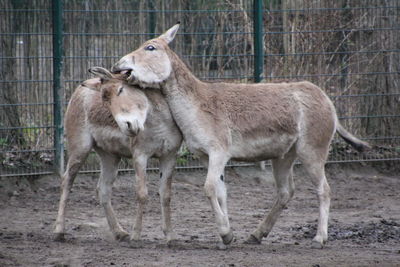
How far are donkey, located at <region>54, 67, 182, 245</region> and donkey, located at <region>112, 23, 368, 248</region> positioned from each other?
0.52ft

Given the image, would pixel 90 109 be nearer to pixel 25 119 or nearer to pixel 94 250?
pixel 94 250

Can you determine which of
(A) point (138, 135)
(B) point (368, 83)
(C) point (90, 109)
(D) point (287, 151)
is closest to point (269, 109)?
(D) point (287, 151)

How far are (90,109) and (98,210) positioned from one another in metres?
1.94

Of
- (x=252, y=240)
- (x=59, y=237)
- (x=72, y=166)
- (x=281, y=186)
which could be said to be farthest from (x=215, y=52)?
(x=59, y=237)

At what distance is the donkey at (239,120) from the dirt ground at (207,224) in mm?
464

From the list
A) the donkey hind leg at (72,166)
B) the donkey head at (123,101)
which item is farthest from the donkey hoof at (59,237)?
the donkey head at (123,101)

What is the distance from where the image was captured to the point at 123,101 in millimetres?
7285

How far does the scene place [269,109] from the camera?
778 cm

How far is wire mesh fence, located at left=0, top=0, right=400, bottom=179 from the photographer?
1048 cm

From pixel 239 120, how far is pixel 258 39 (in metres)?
3.76

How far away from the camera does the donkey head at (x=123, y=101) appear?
718 centimetres

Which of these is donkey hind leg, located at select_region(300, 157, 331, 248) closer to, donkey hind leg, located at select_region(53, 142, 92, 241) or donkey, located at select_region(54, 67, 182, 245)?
donkey, located at select_region(54, 67, 182, 245)

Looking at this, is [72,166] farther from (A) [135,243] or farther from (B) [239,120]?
(B) [239,120]

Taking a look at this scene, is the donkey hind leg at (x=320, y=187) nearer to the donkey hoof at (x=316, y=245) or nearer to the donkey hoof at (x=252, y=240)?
the donkey hoof at (x=316, y=245)
